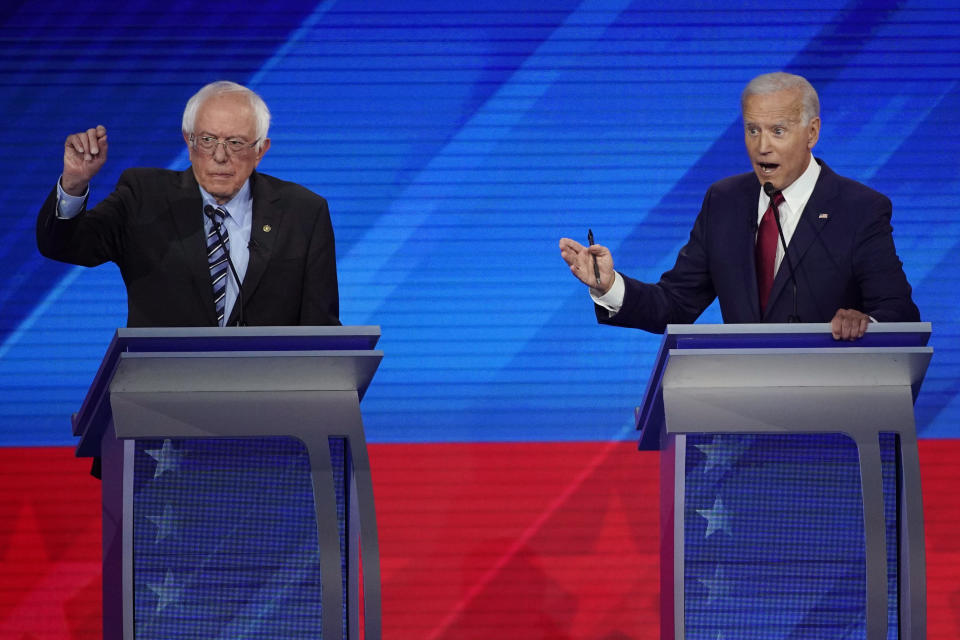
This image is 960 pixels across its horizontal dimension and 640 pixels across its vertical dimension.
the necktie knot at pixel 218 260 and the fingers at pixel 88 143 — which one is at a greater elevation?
the fingers at pixel 88 143

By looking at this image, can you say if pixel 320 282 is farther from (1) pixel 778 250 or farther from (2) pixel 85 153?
(1) pixel 778 250

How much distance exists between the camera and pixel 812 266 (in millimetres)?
2861

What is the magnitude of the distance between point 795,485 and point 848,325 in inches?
12.3

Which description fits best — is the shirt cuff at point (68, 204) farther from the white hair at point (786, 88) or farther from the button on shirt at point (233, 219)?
the white hair at point (786, 88)

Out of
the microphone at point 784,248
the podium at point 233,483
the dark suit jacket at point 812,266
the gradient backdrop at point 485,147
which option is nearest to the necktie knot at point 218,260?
the podium at point 233,483

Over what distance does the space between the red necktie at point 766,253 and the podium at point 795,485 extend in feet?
1.81

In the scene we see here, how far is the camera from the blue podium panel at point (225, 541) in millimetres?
2287

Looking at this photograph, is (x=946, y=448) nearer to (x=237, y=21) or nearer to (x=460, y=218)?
(x=460, y=218)

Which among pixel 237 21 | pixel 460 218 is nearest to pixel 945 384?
pixel 460 218

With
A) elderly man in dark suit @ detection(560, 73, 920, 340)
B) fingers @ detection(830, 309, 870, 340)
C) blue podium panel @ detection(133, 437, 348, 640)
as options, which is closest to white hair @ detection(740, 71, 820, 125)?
elderly man in dark suit @ detection(560, 73, 920, 340)

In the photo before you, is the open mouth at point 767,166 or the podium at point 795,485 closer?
the podium at point 795,485

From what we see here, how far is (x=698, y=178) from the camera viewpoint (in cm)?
457

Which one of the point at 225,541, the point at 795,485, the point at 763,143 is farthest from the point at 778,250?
the point at 225,541

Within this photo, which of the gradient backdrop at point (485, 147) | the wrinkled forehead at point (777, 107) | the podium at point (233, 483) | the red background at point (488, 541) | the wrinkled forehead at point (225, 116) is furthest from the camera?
A: the gradient backdrop at point (485, 147)
